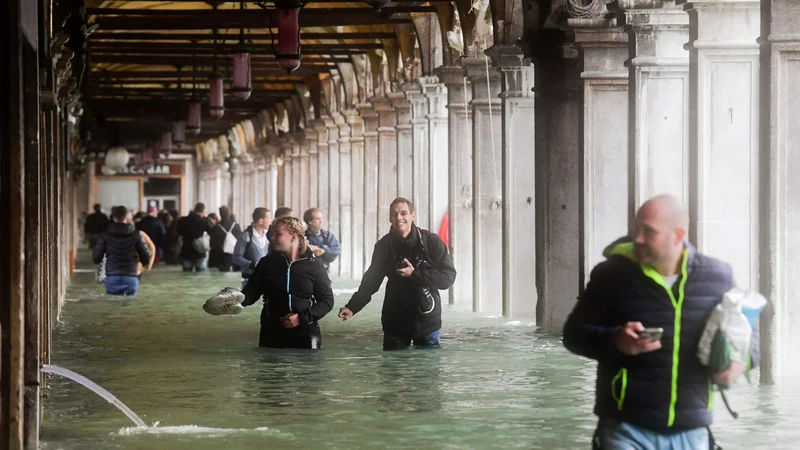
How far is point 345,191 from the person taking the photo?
131 ft

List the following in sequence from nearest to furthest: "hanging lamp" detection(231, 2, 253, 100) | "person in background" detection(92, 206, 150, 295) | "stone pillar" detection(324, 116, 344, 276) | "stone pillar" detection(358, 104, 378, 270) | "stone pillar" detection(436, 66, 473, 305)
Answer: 1. "hanging lamp" detection(231, 2, 253, 100)
2. "stone pillar" detection(436, 66, 473, 305)
3. "person in background" detection(92, 206, 150, 295)
4. "stone pillar" detection(358, 104, 378, 270)
5. "stone pillar" detection(324, 116, 344, 276)

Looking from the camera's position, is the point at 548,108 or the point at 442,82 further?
the point at 442,82

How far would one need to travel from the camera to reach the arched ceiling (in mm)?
27875

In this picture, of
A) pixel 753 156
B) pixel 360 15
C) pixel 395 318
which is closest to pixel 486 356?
pixel 395 318

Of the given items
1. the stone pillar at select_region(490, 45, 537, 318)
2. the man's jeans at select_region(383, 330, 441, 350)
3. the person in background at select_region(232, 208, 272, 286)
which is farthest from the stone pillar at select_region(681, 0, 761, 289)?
the person in background at select_region(232, 208, 272, 286)

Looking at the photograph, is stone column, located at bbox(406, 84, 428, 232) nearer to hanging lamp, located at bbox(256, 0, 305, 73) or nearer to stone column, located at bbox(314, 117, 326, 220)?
hanging lamp, located at bbox(256, 0, 305, 73)

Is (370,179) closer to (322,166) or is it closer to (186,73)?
(186,73)

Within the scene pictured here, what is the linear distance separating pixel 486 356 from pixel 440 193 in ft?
42.2

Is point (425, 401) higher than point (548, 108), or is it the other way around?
point (548, 108)

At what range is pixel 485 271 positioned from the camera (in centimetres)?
2308

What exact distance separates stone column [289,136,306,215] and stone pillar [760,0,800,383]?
3708 centimetres

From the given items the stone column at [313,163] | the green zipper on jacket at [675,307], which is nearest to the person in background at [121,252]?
the stone column at [313,163]

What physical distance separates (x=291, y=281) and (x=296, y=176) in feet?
120

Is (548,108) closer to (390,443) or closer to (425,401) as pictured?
(425,401)
